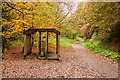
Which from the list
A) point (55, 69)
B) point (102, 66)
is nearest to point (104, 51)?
point (102, 66)

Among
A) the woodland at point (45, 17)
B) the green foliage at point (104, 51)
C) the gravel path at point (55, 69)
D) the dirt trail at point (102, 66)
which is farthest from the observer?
the green foliage at point (104, 51)

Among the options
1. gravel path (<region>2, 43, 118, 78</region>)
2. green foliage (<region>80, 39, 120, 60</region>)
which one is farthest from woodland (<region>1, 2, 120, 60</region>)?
gravel path (<region>2, 43, 118, 78</region>)

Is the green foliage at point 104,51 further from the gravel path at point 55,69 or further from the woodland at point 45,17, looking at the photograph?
the gravel path at point 55,69

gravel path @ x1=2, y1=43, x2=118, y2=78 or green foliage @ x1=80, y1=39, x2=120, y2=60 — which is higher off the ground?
green foliage @ x1=80, y1=39, x2=120, y2=60

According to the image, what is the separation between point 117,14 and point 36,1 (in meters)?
6.33

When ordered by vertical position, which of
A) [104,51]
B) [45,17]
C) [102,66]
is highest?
[45,17]

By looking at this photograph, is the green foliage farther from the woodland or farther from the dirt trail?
the dirt trail

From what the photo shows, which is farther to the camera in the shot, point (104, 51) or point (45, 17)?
point (104, 51)

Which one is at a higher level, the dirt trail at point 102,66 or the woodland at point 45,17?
the woodland at point 45,17

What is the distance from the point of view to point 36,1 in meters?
6.56

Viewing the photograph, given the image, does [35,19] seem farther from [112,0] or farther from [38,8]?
[112,0]

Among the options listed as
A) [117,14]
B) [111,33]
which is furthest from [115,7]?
[111,33]

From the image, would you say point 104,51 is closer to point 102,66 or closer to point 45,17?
point 102,66

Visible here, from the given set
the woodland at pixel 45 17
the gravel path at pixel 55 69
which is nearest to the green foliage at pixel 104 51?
the woodland at pixel 45 17
